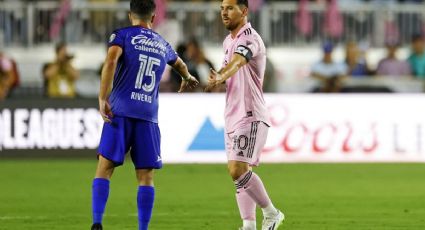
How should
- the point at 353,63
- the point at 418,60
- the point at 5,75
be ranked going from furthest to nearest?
the point at 418,60, the point at 353,63, the point at 5,75

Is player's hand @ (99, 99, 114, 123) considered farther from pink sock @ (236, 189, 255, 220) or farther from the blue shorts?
pink sock @ (236, 189, 255, 220)

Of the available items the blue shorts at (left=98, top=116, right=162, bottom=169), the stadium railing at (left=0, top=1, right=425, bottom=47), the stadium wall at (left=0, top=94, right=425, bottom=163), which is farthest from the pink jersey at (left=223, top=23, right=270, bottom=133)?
the stadium railing at (left=0, top=1, right=425, bottom=47)

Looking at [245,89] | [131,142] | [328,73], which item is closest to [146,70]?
[131,142]

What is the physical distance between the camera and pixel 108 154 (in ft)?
33.6

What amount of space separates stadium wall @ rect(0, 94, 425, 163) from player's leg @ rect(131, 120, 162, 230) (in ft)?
Result: 32.4

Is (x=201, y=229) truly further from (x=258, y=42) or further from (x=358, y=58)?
(x=358, y=58)

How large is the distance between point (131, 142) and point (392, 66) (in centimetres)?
1447

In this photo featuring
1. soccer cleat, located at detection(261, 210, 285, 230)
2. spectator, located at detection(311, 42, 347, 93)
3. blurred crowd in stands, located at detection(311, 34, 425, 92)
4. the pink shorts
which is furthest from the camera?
blurred crowd in stands, located at detection(311, 34, 425, 92)

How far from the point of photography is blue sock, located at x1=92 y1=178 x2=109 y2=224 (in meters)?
10.1

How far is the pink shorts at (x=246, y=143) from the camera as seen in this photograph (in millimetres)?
10961

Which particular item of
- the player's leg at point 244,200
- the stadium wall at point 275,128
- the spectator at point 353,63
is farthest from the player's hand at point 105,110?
the spectator at point 353,63

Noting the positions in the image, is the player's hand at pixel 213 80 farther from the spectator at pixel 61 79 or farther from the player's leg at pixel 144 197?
the spectator at pixel 61 79

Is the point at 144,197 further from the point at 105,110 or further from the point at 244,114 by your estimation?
the point at 244,114

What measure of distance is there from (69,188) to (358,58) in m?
9.83
